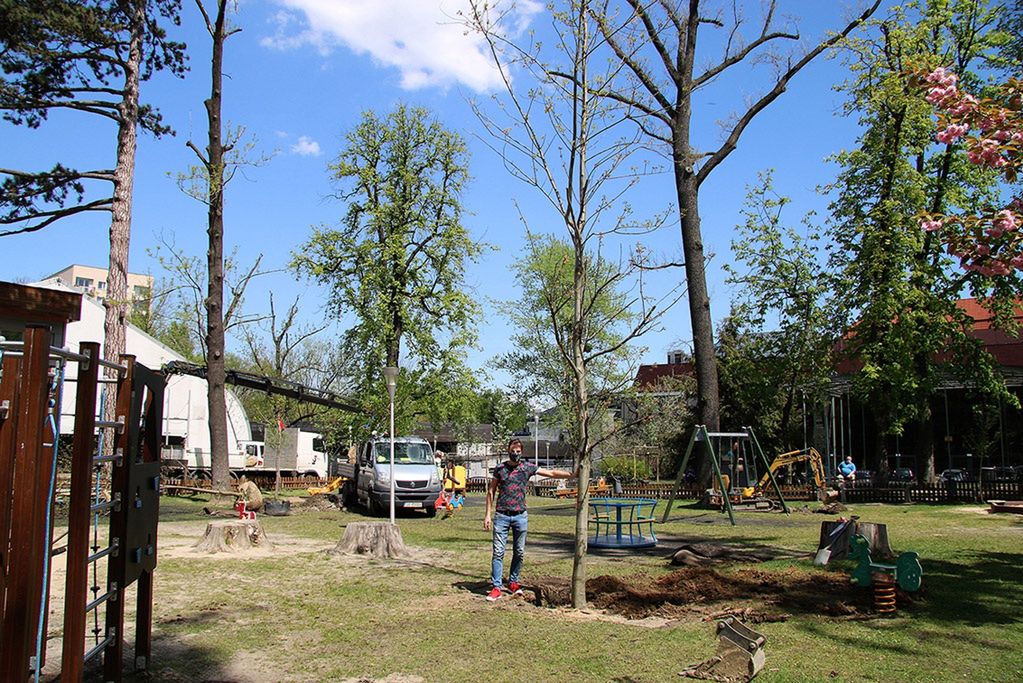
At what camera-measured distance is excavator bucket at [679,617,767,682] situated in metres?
5.97

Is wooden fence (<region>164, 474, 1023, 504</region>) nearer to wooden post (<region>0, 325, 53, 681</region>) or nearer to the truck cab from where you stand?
the truck cab

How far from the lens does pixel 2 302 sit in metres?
4.64

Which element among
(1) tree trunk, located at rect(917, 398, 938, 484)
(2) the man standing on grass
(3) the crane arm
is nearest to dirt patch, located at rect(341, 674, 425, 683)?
(2) the man standing on grass

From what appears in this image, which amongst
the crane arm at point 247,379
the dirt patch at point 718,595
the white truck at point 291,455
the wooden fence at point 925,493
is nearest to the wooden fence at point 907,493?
the wooden fence at point 925,493

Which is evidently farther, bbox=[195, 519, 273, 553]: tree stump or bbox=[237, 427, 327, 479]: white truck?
bbox=[237, 427, 327, 479]: white truck

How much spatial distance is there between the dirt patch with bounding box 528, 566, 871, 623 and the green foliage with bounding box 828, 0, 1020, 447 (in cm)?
1893

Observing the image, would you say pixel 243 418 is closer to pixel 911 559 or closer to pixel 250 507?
pixel 250 507

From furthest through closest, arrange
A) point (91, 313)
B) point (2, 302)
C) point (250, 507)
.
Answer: point (91, 313) → point (250, 507) → point (2, 302)

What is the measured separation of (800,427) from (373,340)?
819 inches

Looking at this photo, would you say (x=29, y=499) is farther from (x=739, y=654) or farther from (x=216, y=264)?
(x=216, y=264)

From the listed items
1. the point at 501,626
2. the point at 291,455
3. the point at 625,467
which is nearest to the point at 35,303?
the point at 501,626

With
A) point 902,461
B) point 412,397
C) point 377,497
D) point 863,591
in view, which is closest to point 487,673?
point 863,591

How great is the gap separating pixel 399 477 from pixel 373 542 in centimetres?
911

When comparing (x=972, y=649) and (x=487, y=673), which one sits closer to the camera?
(x=487, y=673)
